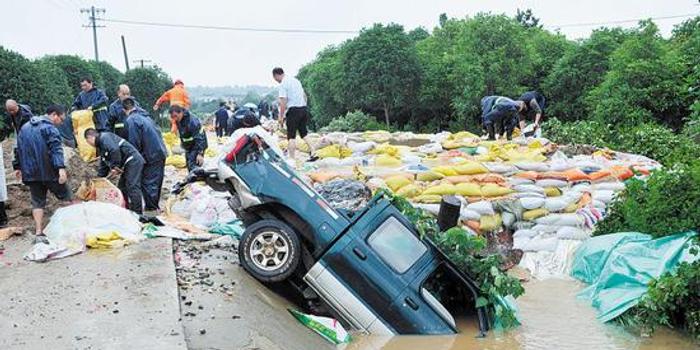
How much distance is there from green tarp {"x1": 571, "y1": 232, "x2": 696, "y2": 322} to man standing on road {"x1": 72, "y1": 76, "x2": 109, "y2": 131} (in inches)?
271

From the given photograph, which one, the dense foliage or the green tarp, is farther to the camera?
the green tarp

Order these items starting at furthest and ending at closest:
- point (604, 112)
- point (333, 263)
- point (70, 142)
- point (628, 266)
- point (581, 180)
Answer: point (604, 112), point (70, 142), point (581, 180), point (628, 266), point (333, 263)

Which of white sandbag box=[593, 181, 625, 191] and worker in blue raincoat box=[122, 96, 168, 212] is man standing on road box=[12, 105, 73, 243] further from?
white sandbag box=[593, 181, 625, 191]

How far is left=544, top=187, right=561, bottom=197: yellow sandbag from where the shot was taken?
1012 cm

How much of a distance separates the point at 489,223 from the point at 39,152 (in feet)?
17.7

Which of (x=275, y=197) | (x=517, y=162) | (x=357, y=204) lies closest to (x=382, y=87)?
(x=517, y=162)

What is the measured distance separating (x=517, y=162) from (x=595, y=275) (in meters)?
3.14

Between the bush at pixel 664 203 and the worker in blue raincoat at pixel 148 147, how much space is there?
5.70 m

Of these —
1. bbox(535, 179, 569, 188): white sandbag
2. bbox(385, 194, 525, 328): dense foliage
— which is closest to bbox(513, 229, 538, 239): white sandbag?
bbox(535, 179, 569, 188): white sandbag

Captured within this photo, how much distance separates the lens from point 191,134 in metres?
10.6

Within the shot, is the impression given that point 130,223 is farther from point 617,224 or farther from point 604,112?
point 604,112

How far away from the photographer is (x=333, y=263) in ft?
21.4

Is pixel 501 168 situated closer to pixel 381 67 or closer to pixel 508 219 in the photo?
pixel 508 219

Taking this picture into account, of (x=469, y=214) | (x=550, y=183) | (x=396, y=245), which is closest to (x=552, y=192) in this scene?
(x=550, y=183)
